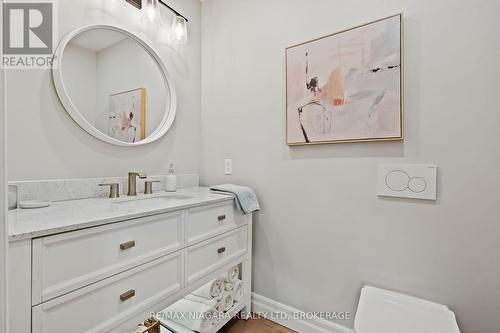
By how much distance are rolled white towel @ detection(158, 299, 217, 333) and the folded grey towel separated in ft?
2.01

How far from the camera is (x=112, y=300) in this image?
2.95ft

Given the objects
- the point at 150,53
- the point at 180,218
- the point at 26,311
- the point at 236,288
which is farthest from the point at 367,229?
the point at 150,53

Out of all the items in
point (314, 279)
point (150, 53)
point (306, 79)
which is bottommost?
point (314, 279)

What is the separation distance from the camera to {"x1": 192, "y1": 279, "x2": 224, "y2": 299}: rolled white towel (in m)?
1.42

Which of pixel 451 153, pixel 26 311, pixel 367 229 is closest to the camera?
pixel 26 311

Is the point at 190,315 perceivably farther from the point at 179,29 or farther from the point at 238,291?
the point at 179,29

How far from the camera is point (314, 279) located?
1524 millimetres

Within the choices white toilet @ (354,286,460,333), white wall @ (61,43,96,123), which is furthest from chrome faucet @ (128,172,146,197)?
white toilet @ (354,286,460,333)

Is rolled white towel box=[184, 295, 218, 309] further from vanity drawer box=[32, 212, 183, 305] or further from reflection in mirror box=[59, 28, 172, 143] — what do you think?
reflection in mirror box=[59, 28, 172, 143]

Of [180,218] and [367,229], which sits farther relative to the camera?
[367,229]

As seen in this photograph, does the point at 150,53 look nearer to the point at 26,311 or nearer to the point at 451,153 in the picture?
the point at 26,311

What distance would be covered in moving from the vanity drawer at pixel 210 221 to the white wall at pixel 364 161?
0.30 m

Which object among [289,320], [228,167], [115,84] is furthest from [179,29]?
[289,320]

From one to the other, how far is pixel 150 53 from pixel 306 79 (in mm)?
1081
